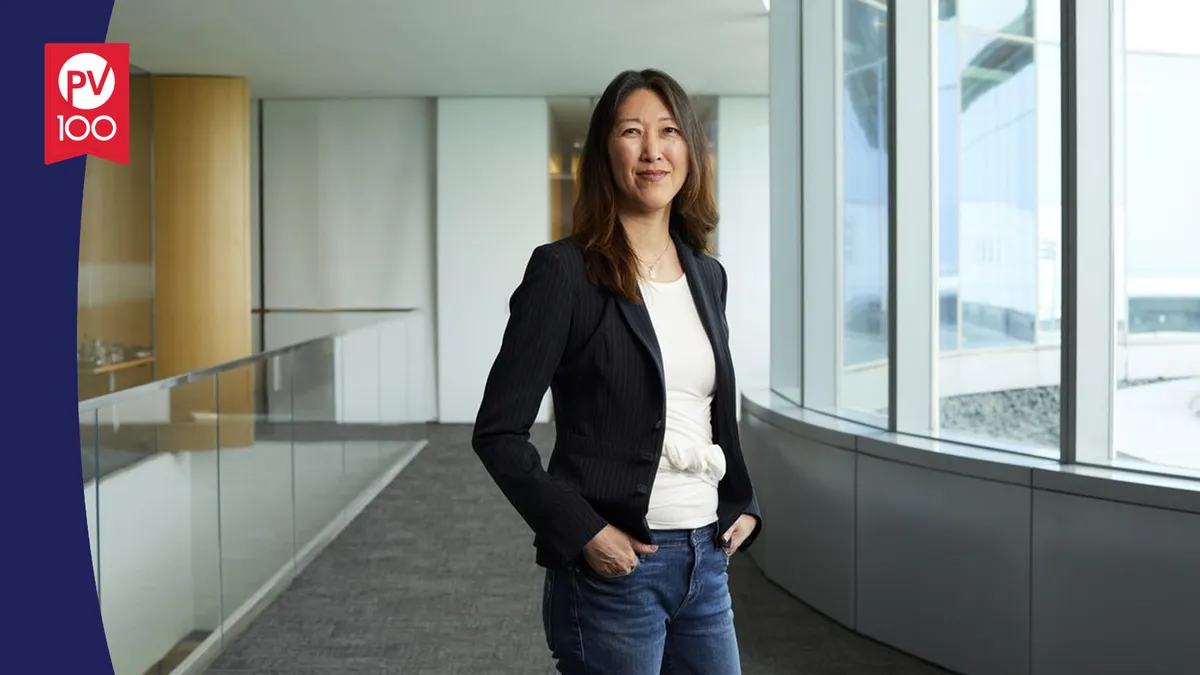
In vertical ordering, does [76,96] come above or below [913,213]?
above

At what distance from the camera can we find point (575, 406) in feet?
5.26

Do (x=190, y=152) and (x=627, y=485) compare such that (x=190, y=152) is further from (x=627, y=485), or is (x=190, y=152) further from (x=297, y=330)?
(x=627, y=485)

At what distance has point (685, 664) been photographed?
1.69m

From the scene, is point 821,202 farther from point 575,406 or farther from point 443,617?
point 575,406

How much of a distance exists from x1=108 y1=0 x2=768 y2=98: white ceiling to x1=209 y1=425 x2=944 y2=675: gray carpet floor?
9.99 ft

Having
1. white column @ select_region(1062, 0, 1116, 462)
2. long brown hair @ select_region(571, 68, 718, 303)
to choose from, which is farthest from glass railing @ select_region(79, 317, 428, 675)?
white column @ select_region(1062, 0, 1116, 462)

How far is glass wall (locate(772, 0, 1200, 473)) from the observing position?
3402 millimetres

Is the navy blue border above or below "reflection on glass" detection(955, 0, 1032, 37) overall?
below

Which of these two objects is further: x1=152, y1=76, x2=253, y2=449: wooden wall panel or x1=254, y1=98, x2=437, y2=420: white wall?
x1=254, y1=98, x2=437, y2=420: white wall

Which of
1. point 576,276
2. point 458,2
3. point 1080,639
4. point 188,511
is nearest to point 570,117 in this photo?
point 458,2

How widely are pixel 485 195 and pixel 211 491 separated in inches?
268

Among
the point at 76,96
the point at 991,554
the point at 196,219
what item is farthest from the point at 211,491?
the point at 196,219

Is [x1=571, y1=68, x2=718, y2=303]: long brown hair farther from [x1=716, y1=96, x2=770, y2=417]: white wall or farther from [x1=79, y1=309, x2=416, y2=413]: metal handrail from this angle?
[x1=716, y1=96, x2=770, y2=417]: white wall

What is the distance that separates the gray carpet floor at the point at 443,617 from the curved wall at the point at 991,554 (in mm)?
192
